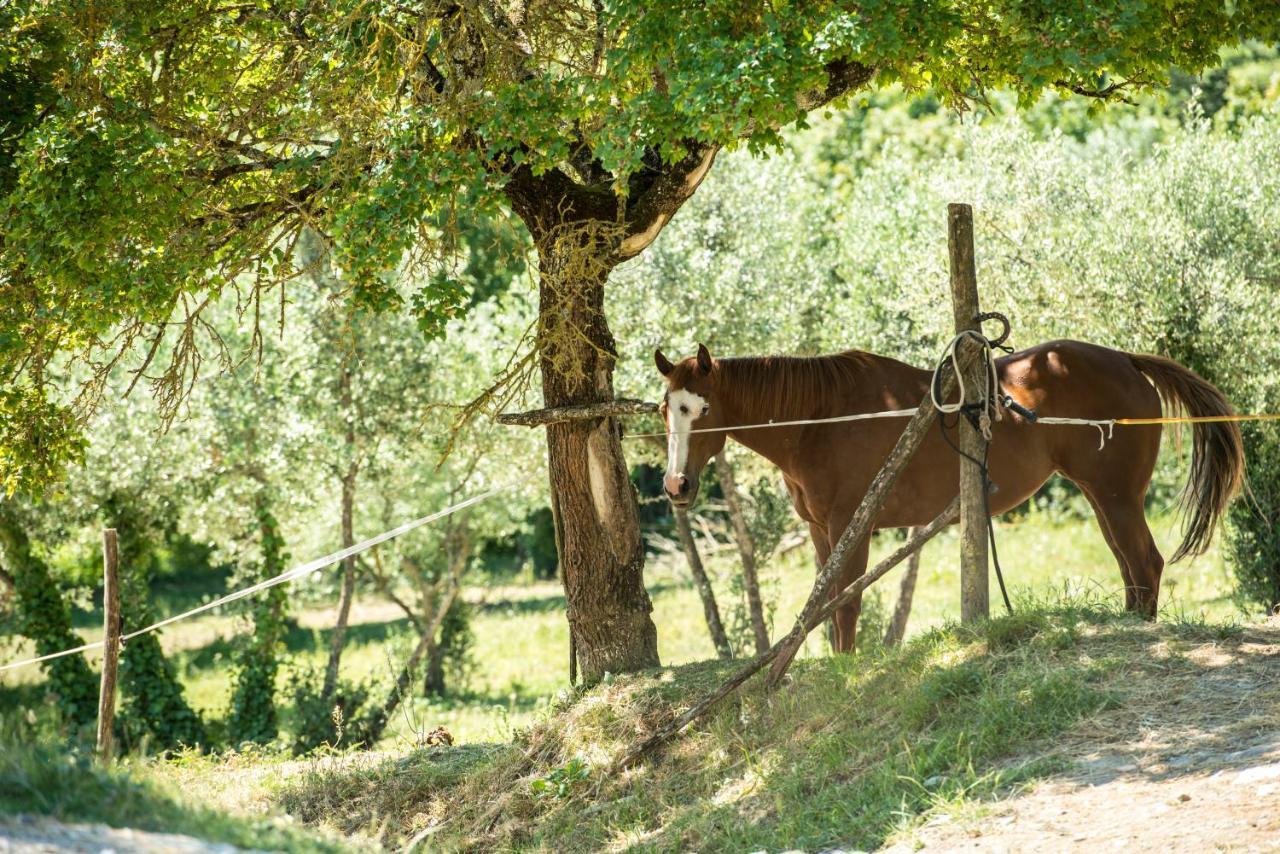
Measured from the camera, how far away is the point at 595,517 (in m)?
8.46

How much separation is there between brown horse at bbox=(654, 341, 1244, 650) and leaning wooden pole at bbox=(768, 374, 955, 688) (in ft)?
3.64

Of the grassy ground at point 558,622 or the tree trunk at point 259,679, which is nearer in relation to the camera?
the tree trunk at point 259,679

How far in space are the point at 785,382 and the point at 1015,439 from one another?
1623 millimetres

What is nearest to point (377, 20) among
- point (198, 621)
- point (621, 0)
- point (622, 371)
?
point (621, 0)

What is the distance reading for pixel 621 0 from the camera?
6.59 meters

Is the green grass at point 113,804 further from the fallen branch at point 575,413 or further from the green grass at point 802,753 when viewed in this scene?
the fallen branch at point 575,413

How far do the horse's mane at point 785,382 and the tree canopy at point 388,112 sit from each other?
3.70 ft

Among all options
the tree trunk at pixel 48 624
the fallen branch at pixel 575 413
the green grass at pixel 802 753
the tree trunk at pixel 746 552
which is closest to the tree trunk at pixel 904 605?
the tree trunk at pixel 746 552

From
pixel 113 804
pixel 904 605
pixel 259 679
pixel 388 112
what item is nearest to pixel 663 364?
pixel 388 112

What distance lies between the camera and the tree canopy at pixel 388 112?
21.5 ft

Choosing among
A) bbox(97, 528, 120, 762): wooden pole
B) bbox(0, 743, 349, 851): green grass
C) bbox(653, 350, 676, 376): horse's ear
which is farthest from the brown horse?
bbox(97, 528, 120, 762): wooden pole

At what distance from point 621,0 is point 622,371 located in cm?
708

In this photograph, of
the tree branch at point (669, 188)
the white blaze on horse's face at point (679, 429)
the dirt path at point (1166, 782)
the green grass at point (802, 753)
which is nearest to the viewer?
the dirt path at point (1166, 782)

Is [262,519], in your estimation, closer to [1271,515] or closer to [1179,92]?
[1271,515]
